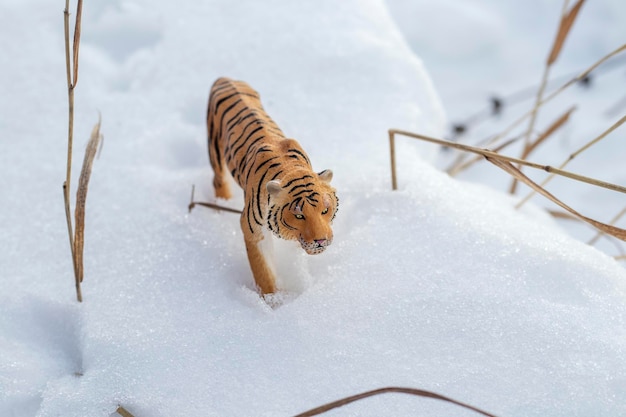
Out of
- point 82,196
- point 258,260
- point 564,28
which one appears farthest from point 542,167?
point 82,196

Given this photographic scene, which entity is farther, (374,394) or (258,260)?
(258,260)

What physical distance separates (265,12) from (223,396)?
1373 millimetres

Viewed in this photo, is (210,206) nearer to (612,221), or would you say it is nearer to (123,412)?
(123,412)

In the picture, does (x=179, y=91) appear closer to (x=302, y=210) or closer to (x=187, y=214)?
(x=187, y=214)

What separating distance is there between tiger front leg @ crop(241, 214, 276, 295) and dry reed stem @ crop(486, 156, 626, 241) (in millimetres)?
465

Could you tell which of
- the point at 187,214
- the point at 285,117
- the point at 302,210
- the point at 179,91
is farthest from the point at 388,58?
the point at 302,210

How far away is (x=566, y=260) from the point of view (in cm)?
128

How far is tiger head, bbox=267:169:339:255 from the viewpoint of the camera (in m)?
1.13

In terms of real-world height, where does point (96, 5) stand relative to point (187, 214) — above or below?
above

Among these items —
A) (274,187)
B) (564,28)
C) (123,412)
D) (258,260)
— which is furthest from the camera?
(564,28)

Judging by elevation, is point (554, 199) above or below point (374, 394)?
above

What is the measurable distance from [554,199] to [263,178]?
1.71 feet

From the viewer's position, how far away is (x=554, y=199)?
3.67 ft

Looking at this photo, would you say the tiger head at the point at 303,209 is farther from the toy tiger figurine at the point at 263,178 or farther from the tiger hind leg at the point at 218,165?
the tiger hind leg at the point at 218,165
